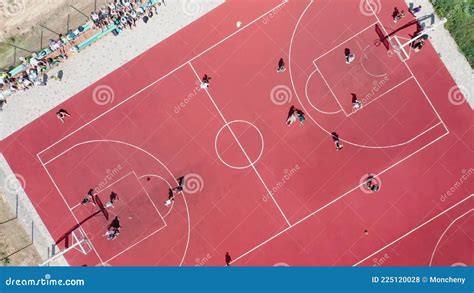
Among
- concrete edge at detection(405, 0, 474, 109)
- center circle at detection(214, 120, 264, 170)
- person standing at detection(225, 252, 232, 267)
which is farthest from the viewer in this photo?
person standing at detection(225, 252, 232, 267)

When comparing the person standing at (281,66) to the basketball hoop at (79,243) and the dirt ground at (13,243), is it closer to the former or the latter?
the basketball hoop at (79,243)

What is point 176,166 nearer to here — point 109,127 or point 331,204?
point 109,127

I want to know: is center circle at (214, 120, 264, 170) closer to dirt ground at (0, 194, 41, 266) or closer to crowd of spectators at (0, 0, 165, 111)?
crowd of spectators at (0, 0, 165, 111)

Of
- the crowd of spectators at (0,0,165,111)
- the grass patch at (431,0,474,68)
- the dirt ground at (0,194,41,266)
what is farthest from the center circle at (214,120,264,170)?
the grass patch at (431,0,474,68)

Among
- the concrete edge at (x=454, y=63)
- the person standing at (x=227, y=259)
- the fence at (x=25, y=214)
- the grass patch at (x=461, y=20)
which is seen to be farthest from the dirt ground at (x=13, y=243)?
the grass patch at (x=461, y=20)

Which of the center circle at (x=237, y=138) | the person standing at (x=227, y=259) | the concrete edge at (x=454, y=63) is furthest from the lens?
the person standing at (x=227, y=259)

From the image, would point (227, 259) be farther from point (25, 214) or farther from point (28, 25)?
point (28, 25)
